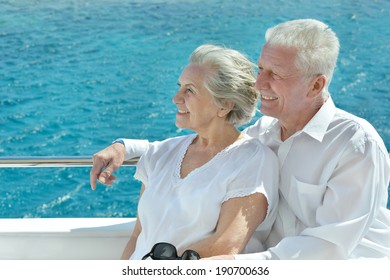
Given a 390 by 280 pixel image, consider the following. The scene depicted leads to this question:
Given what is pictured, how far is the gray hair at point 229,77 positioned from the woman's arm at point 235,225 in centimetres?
30

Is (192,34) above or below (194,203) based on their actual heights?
below

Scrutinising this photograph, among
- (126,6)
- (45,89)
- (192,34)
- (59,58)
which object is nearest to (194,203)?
(45,89)

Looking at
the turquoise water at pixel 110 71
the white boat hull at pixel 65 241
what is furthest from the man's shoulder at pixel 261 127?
the turquoise water at pixel 110 71

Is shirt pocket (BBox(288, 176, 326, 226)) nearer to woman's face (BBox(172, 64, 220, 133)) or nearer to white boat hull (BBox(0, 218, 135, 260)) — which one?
woman's face (BBox(172, 64, 220, 133))

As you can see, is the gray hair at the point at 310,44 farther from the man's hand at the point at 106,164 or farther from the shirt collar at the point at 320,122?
the man's hand at the point at 106,164

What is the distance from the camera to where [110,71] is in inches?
361

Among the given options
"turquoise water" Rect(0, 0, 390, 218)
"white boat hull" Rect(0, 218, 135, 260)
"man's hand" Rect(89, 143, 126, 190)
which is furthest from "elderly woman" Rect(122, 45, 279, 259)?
"turquoise water" Rect(0, 0, 390, 218)

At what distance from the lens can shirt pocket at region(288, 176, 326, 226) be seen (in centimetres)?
189

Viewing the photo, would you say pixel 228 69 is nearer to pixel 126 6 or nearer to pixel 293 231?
pixel 293 231

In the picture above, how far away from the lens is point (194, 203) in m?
1.97

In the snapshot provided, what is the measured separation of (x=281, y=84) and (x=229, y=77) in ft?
0.52

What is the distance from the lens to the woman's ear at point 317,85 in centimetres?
191
